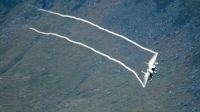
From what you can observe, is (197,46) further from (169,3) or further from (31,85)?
(31,85)

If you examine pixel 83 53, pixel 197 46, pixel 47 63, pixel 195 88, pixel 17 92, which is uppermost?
pixel 197 46

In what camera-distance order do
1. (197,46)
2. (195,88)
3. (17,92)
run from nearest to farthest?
(195,88) → (197,46) → (17,92)

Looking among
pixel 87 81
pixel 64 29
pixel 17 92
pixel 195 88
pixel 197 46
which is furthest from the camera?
pixel 64 29

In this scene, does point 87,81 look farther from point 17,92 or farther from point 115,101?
point 17,92

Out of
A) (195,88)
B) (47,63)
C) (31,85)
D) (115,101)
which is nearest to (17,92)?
(31,85)

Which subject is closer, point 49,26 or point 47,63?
point 47,63

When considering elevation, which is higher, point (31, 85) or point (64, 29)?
point (64, 29)
